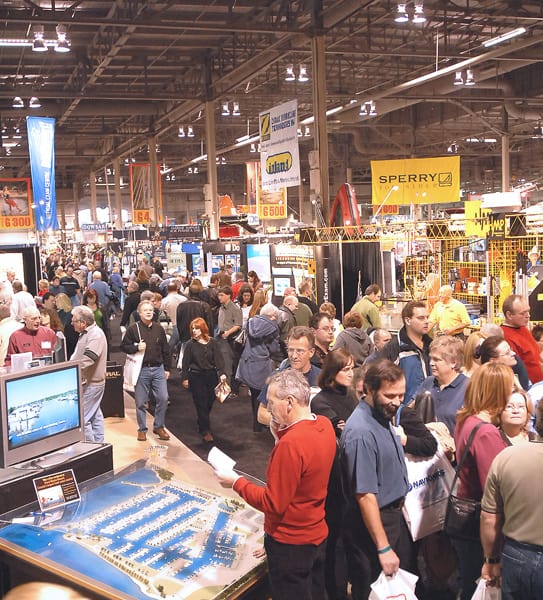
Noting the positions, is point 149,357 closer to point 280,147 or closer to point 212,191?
point 280,147

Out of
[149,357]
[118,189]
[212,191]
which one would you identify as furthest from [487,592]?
[118,189]

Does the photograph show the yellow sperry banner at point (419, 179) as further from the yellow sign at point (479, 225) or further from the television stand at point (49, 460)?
the television stand at point (49, 460)

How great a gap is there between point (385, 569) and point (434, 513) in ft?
1.88

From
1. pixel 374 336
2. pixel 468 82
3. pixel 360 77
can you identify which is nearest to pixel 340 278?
pixel 374 336

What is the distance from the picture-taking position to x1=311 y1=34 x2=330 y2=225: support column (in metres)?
13.1

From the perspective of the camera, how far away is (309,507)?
2.85 m

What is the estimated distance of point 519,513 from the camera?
2633 millimetres

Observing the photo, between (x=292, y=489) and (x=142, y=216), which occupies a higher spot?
(x=142, y=216)

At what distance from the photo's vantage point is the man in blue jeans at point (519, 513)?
2596 mm

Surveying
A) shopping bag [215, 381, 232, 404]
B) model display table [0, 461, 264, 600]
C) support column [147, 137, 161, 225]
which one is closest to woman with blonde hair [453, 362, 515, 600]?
model display table [0, 461, 264, 600]

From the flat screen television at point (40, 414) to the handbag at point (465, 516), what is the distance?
202cm

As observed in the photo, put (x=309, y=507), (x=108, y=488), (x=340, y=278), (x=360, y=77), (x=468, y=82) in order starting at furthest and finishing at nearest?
(x=360, y=77) < (x=468, y=82) < (x=340, y=278) < (x=108, y=488) < (x=309, y=507)

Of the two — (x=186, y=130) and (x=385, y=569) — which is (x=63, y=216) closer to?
(x=186, y=130)

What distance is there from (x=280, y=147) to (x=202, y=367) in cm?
647
